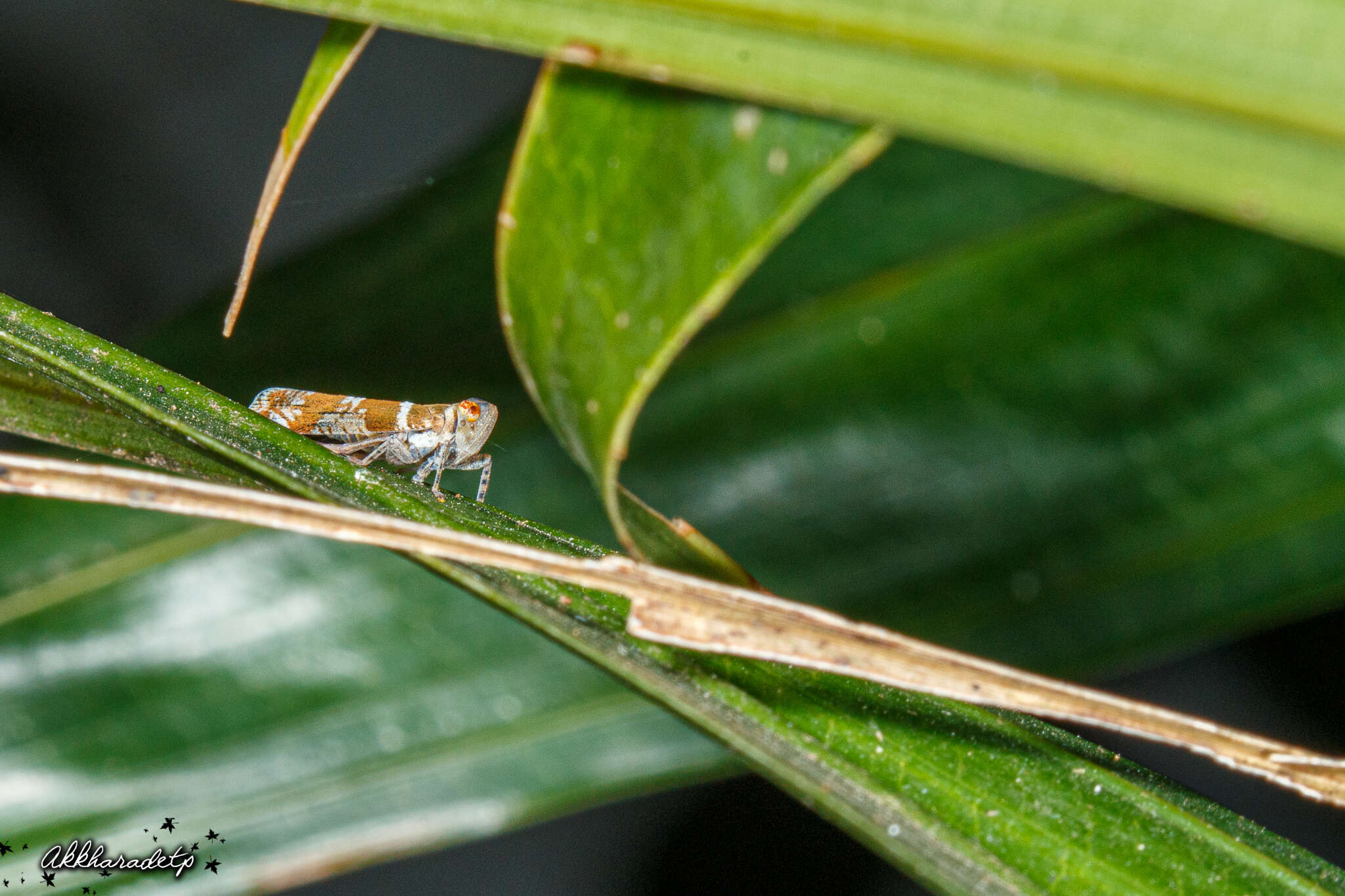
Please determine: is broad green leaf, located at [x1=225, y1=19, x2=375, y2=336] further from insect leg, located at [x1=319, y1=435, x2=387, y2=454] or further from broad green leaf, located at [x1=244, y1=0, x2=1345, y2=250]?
insect leg, located at [x1=319, y1=435, x2=387, y2=454]

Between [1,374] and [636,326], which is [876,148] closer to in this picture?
[636,326]

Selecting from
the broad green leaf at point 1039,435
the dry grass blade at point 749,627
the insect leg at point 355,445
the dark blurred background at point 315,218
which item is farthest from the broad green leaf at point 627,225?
the dark blurred background at point 315,218

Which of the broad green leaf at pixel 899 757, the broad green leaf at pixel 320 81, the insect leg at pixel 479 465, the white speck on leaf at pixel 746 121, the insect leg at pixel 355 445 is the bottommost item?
the broad green leaf at pixel 899 757

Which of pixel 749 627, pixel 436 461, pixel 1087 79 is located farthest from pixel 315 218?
pixel 1087 79

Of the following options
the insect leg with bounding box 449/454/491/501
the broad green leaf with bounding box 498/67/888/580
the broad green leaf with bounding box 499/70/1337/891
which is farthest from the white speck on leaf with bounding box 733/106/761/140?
the insect leg with bounding box 449/454/491/501

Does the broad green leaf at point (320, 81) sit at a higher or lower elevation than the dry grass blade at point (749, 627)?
higher

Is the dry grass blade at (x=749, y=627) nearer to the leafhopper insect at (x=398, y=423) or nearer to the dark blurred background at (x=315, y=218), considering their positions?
the leafhopper insect at (x=398, y=423)
